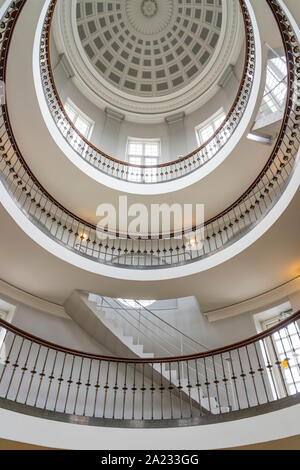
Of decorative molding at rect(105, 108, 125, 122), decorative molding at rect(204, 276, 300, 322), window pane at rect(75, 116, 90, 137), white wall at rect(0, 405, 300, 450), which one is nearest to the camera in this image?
white wall at rect(0, 405, 300, 450)

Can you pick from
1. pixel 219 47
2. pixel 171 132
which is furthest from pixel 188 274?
pixel 219 47

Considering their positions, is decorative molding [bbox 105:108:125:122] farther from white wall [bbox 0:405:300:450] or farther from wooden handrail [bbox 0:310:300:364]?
white wall [bbox 0:405:300:450]

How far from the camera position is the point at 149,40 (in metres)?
15.3

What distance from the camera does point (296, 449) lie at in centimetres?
434

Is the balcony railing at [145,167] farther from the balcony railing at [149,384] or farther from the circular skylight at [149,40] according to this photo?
the balcony railing at [149,384]

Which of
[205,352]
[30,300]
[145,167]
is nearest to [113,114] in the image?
[145,167]

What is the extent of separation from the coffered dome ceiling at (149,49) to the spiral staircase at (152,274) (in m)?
4.19

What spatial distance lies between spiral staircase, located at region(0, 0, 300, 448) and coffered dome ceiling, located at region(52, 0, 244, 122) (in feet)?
13.8

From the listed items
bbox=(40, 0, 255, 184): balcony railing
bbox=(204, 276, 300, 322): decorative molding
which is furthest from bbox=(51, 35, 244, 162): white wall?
bbox=(204, 276, 300, 322): decorative molding

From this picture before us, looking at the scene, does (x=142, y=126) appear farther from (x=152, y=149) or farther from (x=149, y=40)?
(x=149, y=40)

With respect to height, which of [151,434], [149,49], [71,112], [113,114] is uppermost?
[149,49]

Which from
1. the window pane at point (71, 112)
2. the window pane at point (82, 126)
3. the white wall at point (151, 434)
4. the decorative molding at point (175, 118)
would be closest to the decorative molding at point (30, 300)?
the white wall at point (151, 434)

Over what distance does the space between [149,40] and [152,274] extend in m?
12.1

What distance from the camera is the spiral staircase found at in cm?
551
